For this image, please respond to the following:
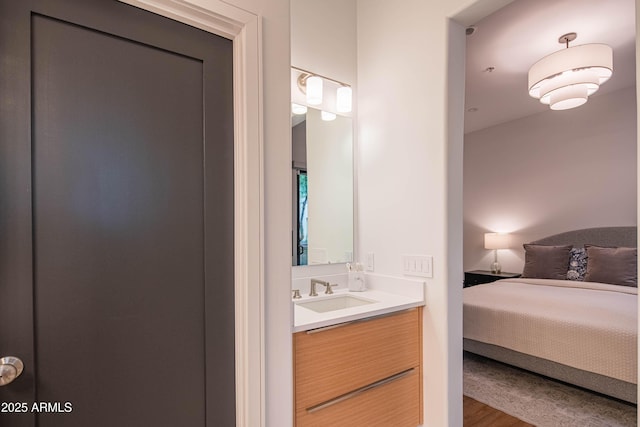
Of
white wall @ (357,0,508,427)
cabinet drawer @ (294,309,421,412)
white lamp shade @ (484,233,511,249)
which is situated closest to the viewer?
cabinet drawer @ (294,309,421,412)

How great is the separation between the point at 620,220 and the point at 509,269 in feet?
5.04

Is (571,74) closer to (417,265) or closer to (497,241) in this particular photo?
(417,265)

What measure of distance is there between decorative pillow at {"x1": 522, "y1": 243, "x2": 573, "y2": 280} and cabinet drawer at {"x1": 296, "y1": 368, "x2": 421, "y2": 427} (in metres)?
3.19

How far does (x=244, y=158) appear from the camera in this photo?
117 centimetres

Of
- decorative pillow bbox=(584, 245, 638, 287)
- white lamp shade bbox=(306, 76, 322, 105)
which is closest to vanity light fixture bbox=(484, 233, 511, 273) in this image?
decorative pillow bbox=(584, 245, 638, 287)

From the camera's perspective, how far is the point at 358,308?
1605 millimetres

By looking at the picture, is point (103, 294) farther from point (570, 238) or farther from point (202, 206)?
Result: point (570, 238)

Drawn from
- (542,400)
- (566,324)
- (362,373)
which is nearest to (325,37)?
(362,373)

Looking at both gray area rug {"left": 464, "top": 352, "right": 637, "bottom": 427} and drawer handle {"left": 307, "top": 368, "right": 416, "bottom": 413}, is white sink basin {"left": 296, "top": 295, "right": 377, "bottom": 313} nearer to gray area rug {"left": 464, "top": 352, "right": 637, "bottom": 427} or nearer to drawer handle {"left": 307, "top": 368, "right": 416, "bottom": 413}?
drawer handle {"left": 307, "top": 368, "right": 416, "bottom": 413}

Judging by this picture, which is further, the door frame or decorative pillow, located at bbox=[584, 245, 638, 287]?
decorative pillow, located at bbox=[584, 245, 638, 287]

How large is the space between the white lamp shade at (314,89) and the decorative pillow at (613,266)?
12.2 ft

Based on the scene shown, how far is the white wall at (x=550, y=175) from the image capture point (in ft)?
12.6

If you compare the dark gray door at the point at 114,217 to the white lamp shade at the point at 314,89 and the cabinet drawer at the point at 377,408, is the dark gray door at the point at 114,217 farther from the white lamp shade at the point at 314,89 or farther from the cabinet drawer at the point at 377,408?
the white lamp shade at the point at 314,89

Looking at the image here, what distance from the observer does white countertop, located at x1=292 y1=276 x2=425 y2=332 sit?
4.59 feet
